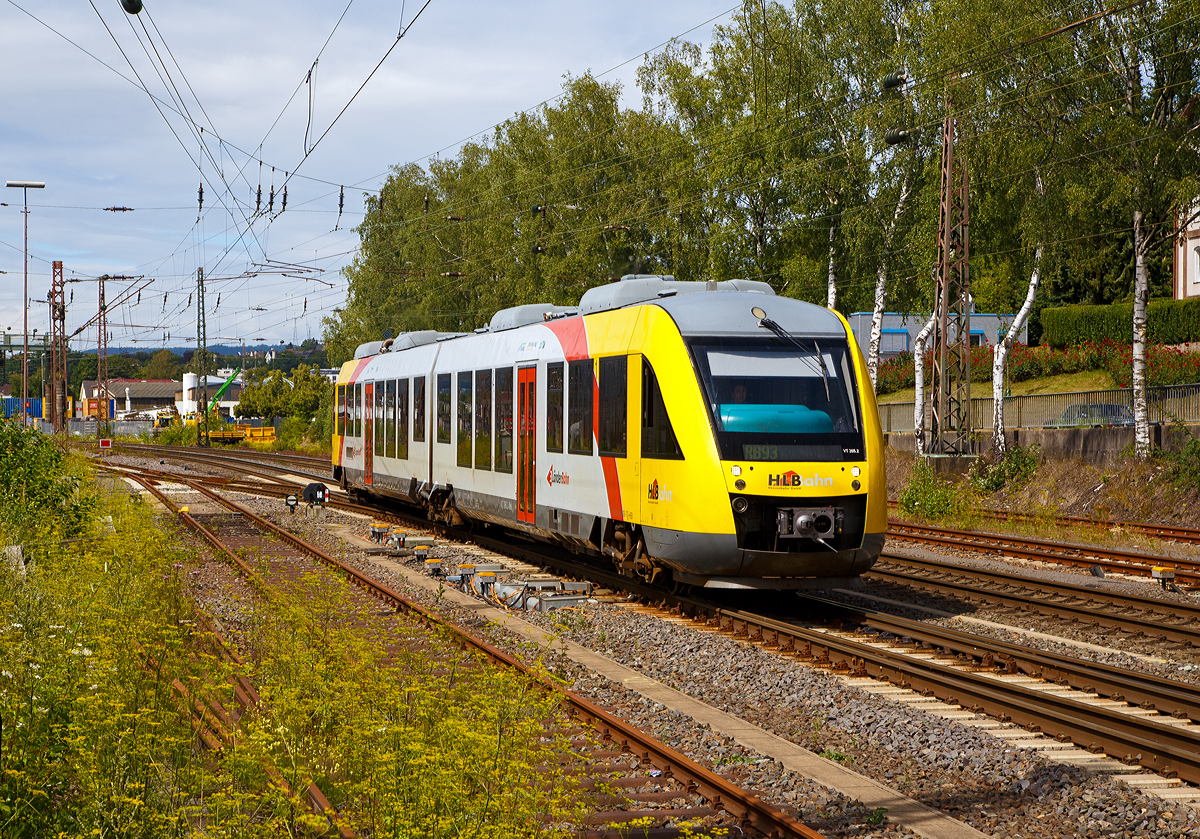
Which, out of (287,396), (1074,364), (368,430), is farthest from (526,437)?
(287,396)

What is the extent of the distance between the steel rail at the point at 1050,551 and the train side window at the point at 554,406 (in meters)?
7.69

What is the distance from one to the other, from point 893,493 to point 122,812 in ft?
82.1

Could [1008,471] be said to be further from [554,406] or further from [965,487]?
[554,406]

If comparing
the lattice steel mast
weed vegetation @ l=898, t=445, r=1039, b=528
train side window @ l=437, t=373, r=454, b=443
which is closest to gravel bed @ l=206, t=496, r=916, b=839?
train side window @ l=437, t=373, r=454, b=443

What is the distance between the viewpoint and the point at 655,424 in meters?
12.0

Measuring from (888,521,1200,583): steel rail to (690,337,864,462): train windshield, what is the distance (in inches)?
243

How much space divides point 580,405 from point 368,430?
487 inches

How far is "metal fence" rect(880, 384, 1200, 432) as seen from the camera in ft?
87.8

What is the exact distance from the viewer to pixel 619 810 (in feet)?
19.7

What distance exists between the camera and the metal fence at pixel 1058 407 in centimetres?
2675

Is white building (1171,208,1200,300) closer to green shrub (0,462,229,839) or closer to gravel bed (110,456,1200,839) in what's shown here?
gravel bed (110,456,1200,839)

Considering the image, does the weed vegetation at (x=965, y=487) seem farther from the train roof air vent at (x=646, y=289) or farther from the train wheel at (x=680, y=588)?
the train wheel at (x=680, y=588)

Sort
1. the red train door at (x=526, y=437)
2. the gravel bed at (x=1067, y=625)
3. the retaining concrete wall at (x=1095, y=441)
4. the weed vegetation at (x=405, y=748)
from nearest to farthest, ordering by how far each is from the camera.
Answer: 1. the weed vegetation at (x=405, y=748)
2. the gravel bed at (x=1067, y=625)
3. the red train door at (x=526, y=437)
4. the retaining concrete wall at (x=1095, y=441)

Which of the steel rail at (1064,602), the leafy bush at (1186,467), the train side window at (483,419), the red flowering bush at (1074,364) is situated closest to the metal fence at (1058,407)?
the leafy bush at (1186,467)
